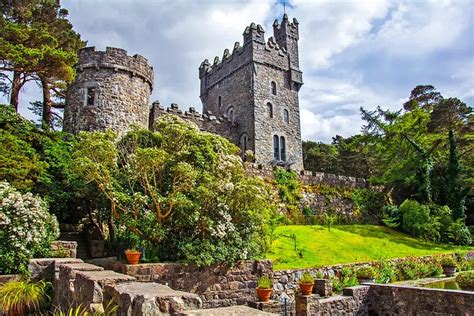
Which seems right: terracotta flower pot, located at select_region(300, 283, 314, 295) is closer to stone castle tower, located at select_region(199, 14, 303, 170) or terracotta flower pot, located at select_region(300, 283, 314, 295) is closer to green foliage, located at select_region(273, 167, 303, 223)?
green foliage, located at select_region(273, 167, 303, 223)

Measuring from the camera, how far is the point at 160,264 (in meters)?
9.48

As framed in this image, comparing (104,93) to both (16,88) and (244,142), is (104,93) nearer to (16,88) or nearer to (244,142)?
(16,88)

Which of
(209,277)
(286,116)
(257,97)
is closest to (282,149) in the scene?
(286,116)

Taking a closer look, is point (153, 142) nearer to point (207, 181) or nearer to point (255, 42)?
point (207, 181)

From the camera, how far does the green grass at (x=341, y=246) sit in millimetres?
14508

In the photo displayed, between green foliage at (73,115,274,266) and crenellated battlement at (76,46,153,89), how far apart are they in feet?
25.0

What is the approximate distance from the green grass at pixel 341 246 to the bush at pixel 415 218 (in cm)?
74

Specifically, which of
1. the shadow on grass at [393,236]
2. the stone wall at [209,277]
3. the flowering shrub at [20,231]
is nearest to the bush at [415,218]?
the shadow on grass at [393,236]

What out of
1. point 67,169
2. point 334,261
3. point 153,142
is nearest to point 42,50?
point 67,169

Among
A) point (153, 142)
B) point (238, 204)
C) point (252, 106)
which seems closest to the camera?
point (238, 204)

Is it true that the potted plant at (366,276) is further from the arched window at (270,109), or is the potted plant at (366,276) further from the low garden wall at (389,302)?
the arched window at (270,109)

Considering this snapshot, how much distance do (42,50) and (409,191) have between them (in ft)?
86.1

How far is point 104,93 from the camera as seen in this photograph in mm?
17703

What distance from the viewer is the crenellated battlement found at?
17.9 meters
